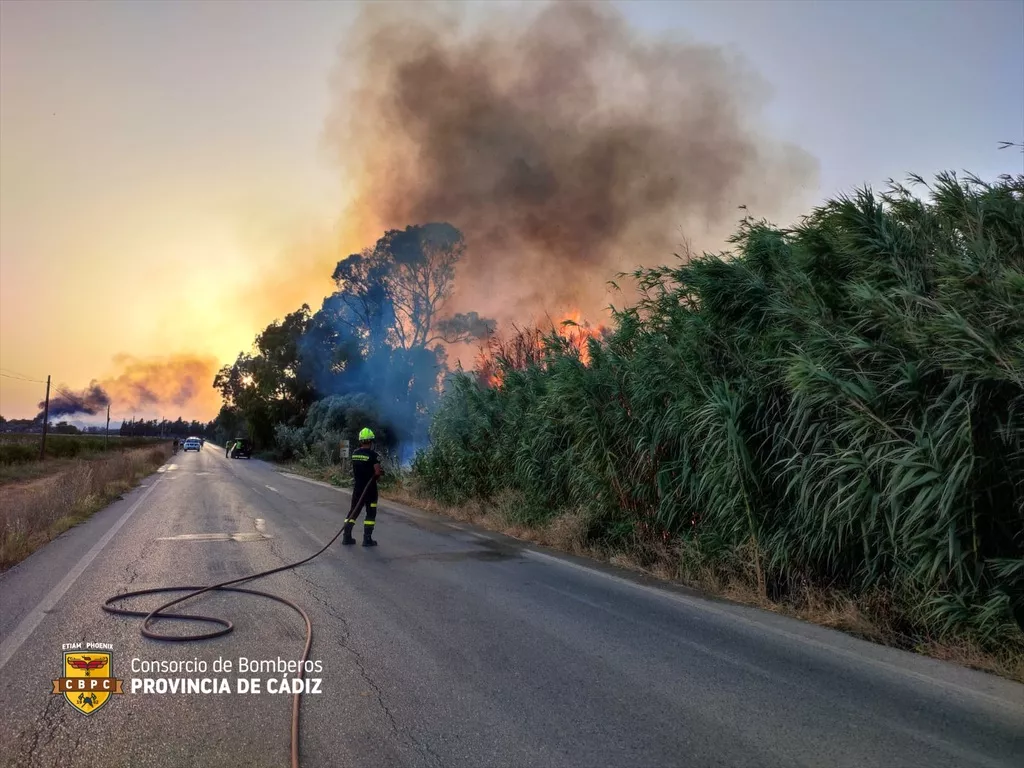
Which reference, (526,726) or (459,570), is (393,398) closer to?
(459,570)

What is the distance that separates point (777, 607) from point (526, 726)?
367 centimetres

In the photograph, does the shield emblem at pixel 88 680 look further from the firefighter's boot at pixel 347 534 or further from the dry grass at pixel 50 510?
the firefighter's boot at pixel 347 534

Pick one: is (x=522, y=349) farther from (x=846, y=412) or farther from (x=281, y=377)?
(x=281, y=377)

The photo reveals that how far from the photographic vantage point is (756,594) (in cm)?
665

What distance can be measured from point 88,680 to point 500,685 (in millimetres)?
2641

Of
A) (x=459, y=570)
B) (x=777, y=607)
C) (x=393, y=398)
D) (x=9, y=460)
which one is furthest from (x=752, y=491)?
(x=9, y=460)

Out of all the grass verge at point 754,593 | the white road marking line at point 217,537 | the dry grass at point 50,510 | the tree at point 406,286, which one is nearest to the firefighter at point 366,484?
the white road marking line at point 217,537

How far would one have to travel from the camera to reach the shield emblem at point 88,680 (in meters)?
3.90

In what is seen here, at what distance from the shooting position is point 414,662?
4.58 meters

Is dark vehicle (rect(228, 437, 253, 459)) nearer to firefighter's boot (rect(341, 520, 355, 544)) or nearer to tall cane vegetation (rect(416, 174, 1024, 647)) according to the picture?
firefighter's boot (rect(341, 520, 355, 544))

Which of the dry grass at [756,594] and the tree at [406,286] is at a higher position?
the tree at [406,286]

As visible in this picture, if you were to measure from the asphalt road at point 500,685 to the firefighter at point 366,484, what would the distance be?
219 cm

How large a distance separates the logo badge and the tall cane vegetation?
560 cm

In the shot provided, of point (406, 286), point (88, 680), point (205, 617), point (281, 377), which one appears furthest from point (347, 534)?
point (281, 377)
